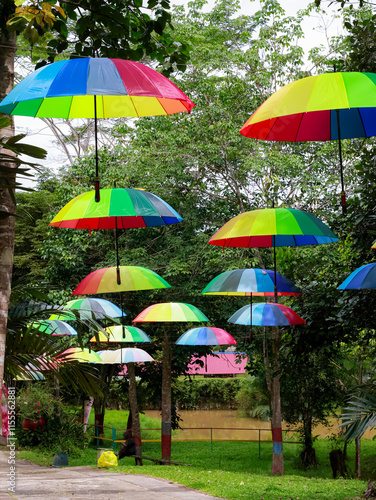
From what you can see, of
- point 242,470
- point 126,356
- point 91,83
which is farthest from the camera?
point 242,470

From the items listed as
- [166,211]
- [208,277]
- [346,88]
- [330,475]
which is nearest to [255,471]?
[330,475]

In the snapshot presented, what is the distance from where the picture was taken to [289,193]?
14.7 meters

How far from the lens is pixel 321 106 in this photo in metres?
3.74

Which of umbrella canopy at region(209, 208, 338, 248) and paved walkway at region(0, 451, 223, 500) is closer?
umbrella canopy at region(209, 208, 338, 248)

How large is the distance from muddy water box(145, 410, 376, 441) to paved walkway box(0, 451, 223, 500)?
14833 mm

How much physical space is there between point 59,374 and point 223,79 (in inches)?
425

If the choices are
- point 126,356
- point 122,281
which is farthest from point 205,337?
point 122,281

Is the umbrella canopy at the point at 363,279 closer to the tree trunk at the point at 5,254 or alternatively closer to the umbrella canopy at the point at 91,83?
the umbrella canopy at the point at 91,83

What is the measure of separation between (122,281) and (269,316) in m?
2.59

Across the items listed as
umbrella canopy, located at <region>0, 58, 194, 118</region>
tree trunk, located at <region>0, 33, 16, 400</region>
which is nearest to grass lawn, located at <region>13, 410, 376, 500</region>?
tree trunk, located at <region>0, 33, 16, 400</region>

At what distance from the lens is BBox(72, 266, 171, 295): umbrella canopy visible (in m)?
7.96

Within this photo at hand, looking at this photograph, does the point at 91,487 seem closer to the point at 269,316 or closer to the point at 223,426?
the point at 269,316

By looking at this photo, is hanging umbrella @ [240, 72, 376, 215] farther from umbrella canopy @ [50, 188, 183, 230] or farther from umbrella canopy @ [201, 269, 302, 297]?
umbrella canopy @ [201, 269, 302, 297]

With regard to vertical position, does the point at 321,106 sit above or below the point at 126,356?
above
